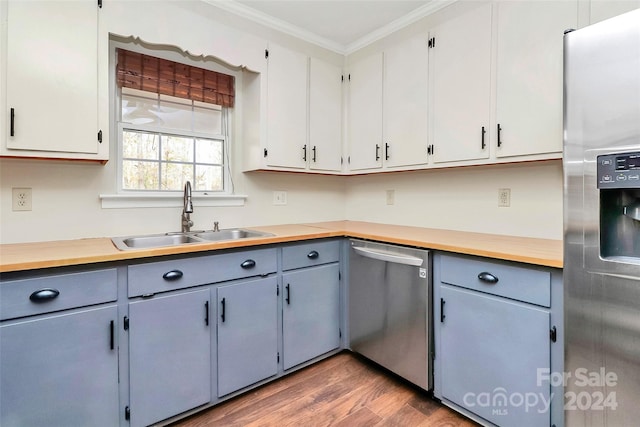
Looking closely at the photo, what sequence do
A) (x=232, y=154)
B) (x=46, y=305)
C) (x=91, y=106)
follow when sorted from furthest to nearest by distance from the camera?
(x=232, y=154) → (x=91, y=106) → (x=46, y=305)

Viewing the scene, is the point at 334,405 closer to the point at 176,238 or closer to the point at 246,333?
the point at 246,333

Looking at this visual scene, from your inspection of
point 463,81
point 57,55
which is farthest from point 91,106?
point 463,81

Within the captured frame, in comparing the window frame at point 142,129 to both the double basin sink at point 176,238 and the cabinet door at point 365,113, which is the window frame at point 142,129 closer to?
the double basin sink at point 176,238

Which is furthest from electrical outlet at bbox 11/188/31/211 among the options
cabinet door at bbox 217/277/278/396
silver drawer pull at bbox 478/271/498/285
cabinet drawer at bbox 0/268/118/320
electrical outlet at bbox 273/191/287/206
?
silver drawer pull at bbox 478/271/498/285

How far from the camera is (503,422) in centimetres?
145

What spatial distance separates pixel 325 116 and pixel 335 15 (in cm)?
72

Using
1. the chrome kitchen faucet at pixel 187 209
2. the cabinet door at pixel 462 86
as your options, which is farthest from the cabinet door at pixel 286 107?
the cabinet door at pixel 462 86

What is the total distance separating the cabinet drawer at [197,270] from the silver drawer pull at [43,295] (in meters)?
0.26

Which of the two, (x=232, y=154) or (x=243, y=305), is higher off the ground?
(x=232, y=154)

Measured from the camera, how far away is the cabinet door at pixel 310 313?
1966 mm

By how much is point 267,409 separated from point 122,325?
0.88m

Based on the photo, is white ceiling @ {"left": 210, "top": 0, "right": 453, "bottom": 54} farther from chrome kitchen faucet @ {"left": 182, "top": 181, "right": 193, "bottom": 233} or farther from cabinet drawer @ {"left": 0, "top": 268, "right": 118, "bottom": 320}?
cabinet drawer @ {"left": 0, "top": 268, "right": 118, "bottom": 320}

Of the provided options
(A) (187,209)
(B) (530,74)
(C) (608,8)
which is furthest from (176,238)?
(C) (608,8)

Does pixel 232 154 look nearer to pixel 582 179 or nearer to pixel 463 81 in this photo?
Answer: pixel 463 81
